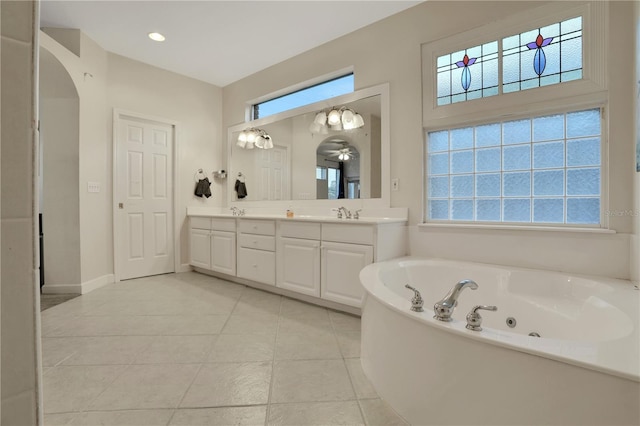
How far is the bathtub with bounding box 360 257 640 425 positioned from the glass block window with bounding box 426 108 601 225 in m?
0.52

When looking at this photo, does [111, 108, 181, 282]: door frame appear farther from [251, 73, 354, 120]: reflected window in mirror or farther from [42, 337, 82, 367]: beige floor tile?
[42, 337, 82, 367]: beige floor tile

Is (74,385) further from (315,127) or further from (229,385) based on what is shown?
(315,127)

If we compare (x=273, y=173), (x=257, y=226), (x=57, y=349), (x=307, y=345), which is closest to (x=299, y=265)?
(x=257, y=226)

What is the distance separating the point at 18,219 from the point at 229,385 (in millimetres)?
1583

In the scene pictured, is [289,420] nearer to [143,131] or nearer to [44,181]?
[44,181]

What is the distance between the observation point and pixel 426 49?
8.67ft

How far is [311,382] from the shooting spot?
1644 mm

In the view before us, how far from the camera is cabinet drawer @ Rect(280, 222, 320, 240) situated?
279 cm

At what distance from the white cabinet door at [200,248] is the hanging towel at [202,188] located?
0.53 metres

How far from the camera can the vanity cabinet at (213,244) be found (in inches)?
142

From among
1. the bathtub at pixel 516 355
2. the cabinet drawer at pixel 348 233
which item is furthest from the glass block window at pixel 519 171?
the cabinet drawer at pixel 348 233

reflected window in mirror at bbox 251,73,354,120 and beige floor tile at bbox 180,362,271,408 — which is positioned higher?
reflected window in mirror at bbox 251,73,354,120

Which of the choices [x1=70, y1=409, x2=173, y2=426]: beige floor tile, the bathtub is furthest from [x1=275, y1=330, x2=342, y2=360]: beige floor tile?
[x1=70, y1=409, x2=173, y2=426]: beige floor tile

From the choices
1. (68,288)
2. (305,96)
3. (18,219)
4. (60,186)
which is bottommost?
(68,288)
